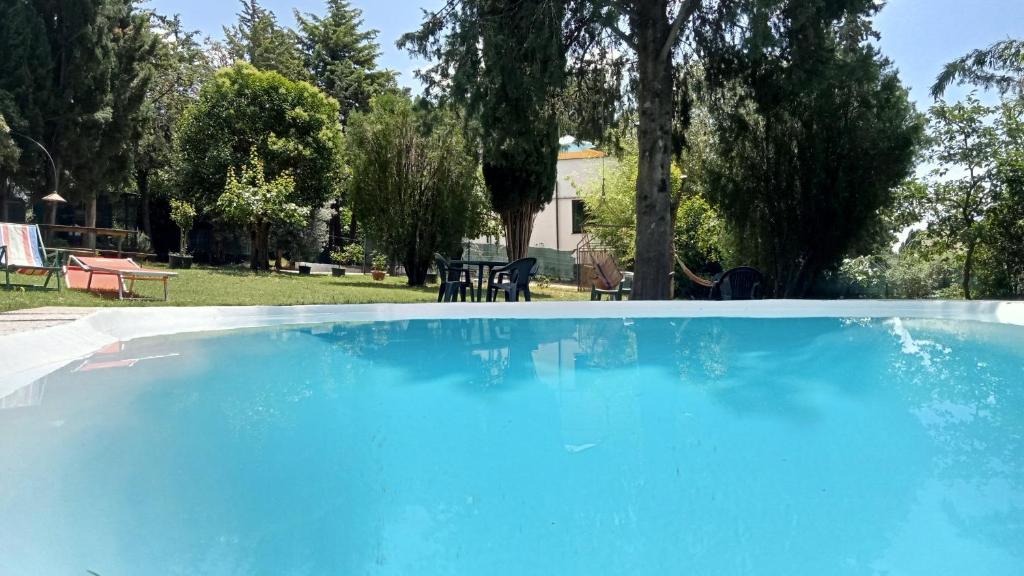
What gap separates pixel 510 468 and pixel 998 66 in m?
17.4

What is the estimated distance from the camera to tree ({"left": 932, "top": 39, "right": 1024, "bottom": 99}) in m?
14.7

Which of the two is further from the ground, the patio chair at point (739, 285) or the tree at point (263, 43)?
the tree at point (263, 43)

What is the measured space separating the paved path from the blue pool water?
1.99 ft

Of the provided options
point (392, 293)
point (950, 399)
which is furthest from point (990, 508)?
point (392, 293)

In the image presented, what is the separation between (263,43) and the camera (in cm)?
3416

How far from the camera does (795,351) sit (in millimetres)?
6387

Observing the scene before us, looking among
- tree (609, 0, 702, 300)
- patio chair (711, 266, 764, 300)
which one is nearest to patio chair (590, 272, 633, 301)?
tree (609, 0, 702, 300)

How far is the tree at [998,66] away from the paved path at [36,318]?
16506 mm

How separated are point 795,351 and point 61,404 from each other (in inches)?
229

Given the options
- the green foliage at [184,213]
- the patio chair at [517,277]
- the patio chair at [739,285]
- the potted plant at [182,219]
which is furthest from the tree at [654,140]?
the green foliage at [184,213]

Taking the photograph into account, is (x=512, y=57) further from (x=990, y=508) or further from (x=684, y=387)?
(x=990, y=508)

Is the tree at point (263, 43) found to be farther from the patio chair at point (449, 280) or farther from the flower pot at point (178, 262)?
the patio chair at point (449, 280)

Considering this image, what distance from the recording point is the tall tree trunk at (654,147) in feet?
37.2

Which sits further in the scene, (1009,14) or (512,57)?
→ (1009,14)
